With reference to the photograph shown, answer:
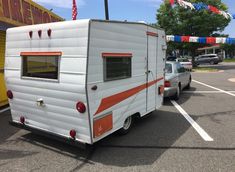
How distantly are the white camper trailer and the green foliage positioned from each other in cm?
2643

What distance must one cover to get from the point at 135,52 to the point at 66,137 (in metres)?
2.47

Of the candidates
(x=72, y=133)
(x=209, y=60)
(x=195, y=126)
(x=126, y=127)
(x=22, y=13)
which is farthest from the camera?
(x=209, y=60)

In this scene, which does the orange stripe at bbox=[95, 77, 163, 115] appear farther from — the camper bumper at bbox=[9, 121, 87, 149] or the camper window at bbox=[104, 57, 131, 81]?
the camper bumper at bbox=[9, 121, 87, 149]

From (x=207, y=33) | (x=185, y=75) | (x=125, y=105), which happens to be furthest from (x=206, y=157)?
(x=207, y=33)

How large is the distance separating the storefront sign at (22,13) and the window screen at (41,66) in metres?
4.03

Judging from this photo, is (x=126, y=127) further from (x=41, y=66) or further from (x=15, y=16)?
(x=15, y=16)

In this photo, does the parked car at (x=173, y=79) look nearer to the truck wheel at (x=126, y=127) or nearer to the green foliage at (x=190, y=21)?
the truck wheel at (x=126, y=127)

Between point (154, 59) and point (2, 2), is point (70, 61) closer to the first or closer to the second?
point (154, 59)

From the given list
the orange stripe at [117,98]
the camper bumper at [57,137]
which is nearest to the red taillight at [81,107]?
the orange stripe at [117,98]

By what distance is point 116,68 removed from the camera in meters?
5.16

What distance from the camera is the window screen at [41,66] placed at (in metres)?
4.82

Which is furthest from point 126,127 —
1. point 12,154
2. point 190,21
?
point 190,21

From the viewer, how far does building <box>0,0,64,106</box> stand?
28.5 feet

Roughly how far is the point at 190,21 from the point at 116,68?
27.8 m
